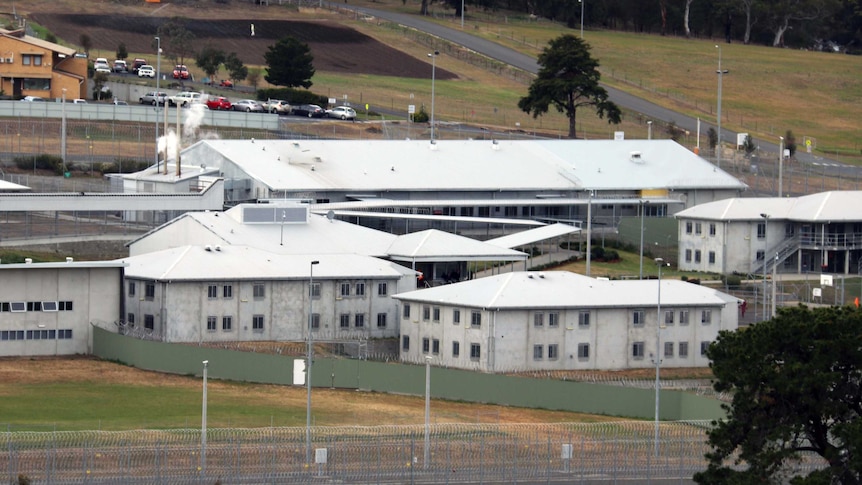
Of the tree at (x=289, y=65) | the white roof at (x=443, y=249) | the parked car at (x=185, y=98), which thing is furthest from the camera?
the tree at (x=289, y=65)

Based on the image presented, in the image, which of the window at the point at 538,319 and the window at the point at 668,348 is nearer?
the window at the point at 538,319

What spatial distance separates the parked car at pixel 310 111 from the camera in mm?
170750

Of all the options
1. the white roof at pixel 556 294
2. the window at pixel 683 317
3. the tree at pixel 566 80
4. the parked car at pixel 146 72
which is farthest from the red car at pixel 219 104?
the window at pixel 683 317

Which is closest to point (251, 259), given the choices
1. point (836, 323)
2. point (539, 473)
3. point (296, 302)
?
point (296, 302)

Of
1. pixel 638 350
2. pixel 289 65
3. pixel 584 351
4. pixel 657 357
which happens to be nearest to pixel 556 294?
pixel 584 351

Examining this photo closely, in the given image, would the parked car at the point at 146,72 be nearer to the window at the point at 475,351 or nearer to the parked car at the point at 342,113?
the parked car at the point at 342,113

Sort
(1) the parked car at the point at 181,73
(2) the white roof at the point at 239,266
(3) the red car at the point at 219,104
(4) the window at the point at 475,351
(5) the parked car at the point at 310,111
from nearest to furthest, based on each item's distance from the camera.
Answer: (4) the window at the point at 475,351
(2) the white roof at the point at 239,266
(3) the red car at the point at 219,104
(5) the parked car at the point at 310,111
(1) the parked car at the point at 181,73

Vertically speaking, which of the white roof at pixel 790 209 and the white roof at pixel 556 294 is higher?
the white roof at pixel 790 209

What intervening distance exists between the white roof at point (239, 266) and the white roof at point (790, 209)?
28.8m

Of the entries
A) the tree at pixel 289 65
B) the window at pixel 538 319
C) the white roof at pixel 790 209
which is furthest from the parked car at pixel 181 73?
the window at pixel 538 319

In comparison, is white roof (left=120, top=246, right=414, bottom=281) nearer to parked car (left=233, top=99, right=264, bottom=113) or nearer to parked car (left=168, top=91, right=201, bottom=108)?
parked car (left=168, top=91, right=201, bottom=108)

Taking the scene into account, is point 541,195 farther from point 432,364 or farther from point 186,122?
point 432,364

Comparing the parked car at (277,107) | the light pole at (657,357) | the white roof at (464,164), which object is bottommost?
the light pole at (657,357)

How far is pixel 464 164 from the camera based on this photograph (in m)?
145
